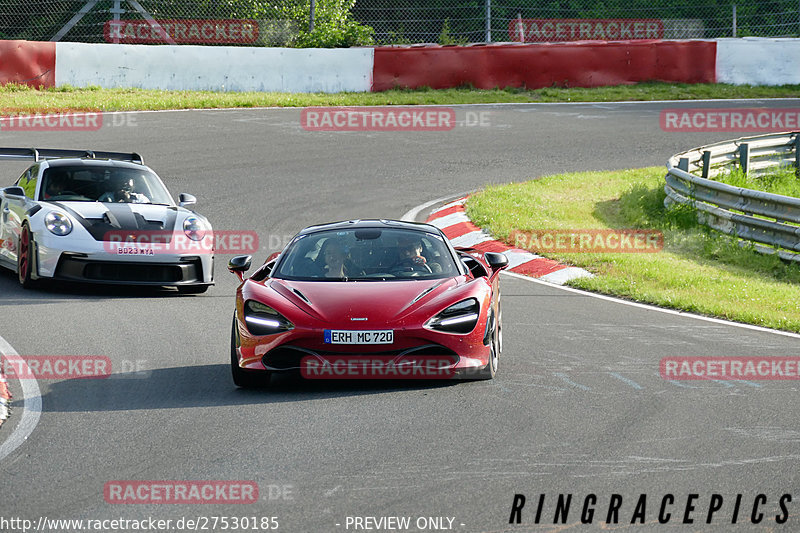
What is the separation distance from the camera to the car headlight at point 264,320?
774cm

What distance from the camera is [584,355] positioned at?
9.07m

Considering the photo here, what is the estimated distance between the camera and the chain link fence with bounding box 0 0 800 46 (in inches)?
1030

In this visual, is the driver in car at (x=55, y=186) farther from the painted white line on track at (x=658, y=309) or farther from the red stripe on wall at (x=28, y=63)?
the red stripe on wall at (x=28, y=63)

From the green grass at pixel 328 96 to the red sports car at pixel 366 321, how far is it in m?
15.5

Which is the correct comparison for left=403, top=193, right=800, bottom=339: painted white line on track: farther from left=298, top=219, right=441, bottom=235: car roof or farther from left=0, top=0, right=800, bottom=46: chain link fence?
left=0, top=0, right=800, bottom=46: chain link fence

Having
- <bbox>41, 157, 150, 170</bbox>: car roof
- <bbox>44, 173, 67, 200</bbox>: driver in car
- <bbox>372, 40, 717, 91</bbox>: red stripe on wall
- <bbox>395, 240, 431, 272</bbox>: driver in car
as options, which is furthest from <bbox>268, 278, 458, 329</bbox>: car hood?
<bbox>372, 40, 717, 91</bbox>: red stripe on wall

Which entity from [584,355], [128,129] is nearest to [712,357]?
[584,355]

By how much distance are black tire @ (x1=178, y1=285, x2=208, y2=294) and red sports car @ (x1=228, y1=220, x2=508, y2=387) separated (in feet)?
11.2

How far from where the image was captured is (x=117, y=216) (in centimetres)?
1191

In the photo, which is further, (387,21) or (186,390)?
(387,21)

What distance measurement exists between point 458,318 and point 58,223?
5.32 metres

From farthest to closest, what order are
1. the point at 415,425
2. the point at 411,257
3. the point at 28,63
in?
1. the point at 28,63
2. the point at 411,257
3. the point at 415,425

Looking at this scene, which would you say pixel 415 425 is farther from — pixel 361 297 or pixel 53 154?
pixel 53 154

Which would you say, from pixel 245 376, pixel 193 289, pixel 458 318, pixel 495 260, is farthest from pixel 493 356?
pixel 193 289
